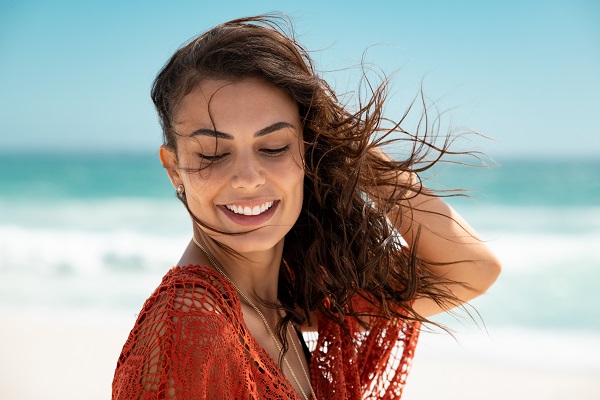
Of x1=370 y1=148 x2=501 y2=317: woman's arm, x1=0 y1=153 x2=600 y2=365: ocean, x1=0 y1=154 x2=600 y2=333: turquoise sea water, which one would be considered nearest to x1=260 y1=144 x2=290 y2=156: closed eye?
x1=370 y1=148 x2=501 y2=317: woman's arm

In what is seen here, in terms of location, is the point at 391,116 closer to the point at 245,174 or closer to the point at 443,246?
the point at 443,246

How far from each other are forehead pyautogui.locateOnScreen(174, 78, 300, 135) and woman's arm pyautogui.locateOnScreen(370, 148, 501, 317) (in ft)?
2.15

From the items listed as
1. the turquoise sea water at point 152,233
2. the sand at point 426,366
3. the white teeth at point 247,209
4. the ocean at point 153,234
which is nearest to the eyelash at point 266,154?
the white teeth at point 247,209

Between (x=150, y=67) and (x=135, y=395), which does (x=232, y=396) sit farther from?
(x=150, y=67)

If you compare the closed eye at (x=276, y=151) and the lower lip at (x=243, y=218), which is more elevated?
the closed eye at (x=276, y=151)

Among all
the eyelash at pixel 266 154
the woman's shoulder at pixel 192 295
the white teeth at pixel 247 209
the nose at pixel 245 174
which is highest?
the eyelash at pixel 266 154

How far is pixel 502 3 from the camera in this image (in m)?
22.5

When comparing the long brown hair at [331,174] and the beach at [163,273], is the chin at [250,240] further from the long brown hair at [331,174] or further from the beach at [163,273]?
the beach at [163,273]

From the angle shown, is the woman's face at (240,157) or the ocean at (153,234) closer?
the woman's face at (240,157)

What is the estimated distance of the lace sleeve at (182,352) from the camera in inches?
65.5

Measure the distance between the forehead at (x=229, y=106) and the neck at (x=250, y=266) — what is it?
34 cm

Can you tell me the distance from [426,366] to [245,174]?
192 inches

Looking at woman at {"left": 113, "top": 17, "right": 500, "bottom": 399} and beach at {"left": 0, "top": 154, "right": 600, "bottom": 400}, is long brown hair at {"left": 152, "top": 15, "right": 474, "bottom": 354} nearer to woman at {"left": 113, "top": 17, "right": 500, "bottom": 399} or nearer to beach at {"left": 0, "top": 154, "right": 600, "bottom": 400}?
woman at {"left": 113, "top": 17, "right": 500, "bottom": 399}

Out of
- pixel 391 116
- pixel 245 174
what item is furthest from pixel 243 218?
pixel 391 116
